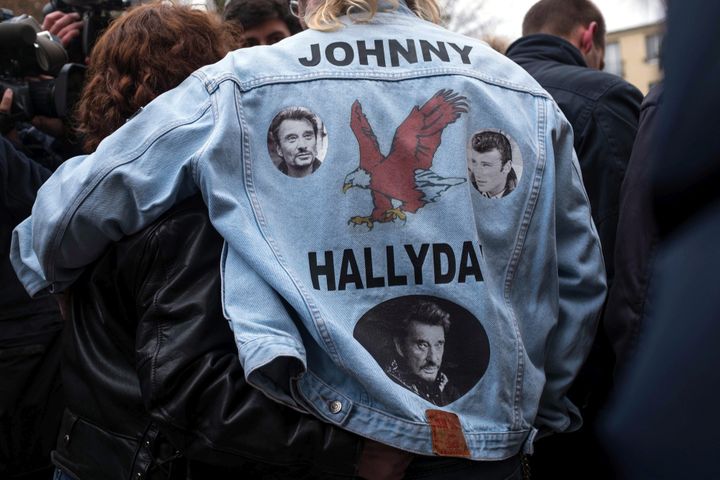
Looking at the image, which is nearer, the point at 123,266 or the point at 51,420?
the point at 123,266

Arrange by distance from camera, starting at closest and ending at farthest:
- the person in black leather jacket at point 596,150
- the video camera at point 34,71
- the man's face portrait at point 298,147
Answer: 1. the man's face portrait at point 298,147
2. the person in black leather jacket at point 596,150
3. the video camera at point 34,71

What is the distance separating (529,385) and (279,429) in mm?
491

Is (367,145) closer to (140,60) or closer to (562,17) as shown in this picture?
(140,60)

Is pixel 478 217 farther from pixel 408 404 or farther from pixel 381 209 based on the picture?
pixel 408 404

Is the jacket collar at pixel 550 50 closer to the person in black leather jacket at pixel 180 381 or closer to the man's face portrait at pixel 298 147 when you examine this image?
the man's face portrait at pixel 298 147

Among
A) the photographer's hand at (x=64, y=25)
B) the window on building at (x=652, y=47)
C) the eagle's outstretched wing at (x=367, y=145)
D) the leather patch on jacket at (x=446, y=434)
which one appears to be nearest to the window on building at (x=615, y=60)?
the eagle's outstretched wing at (x=367, y=145)

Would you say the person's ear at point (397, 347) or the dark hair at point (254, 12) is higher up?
the person's ear at point (397, 347)

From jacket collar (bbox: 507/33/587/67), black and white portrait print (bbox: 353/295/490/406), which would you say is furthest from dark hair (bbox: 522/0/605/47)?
black and white portrait print (bbox: 353/295/490/406)

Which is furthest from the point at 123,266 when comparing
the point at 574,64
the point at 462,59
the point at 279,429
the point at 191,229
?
the point at 574,64

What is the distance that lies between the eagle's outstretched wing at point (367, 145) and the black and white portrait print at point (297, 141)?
0.06m

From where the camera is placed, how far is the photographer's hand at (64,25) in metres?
3.40

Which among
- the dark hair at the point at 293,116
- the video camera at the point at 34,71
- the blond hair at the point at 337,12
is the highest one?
the blond hair at the point at 337,12

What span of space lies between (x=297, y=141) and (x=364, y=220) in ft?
0.63

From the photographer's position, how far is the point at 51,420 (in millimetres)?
3082
